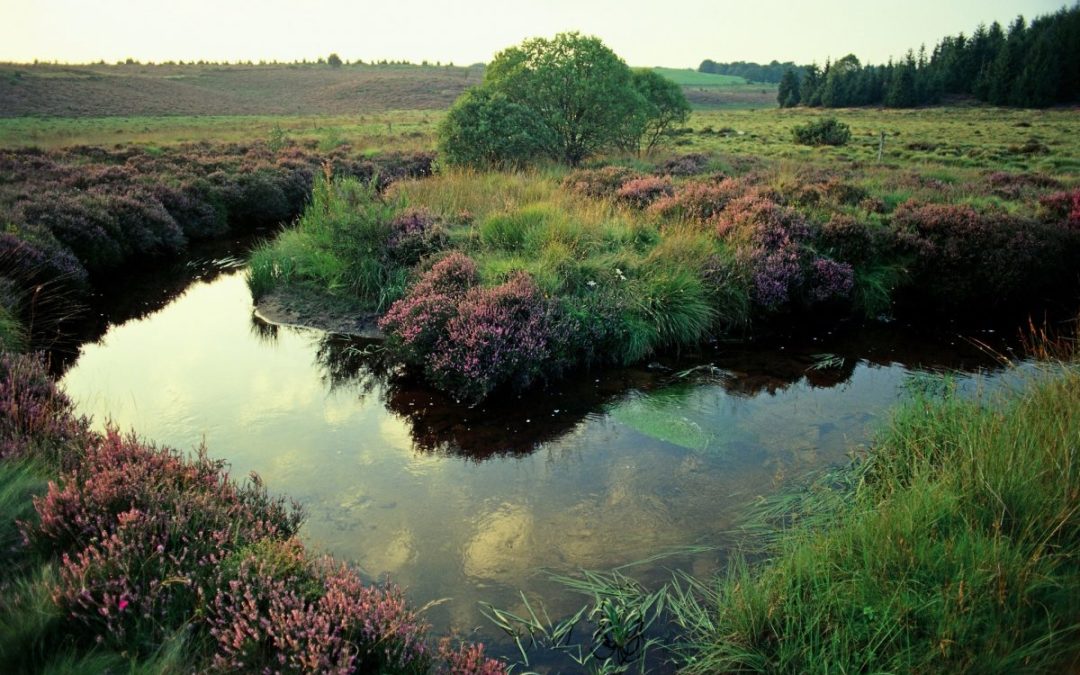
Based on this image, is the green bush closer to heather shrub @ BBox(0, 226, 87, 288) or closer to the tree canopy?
the tree canopy

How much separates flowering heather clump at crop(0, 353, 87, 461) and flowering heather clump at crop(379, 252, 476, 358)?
12.2 ft

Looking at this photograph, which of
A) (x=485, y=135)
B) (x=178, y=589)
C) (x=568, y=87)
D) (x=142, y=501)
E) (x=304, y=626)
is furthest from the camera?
(x=568, y=87)

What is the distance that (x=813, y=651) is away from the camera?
11.7 ft

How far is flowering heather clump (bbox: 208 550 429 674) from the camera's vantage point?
2.97 m

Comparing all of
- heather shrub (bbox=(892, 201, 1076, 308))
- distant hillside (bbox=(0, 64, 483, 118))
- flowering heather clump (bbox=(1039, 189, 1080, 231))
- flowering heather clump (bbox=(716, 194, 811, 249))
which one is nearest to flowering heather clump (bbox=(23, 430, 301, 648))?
flowering heather clump (bbox=(716, 194, 811, 249))

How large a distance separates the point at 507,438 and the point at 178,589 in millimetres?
3960

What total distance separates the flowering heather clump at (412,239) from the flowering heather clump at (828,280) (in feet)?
20.9

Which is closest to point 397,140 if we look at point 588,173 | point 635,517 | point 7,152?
point 7,152

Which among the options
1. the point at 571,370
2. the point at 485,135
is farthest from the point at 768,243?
the point at 485,135

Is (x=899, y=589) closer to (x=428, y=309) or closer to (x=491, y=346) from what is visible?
(x=491, y=346)

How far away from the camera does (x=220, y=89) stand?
298 ft

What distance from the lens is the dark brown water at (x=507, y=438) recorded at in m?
5.01

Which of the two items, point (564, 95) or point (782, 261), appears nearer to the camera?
point (782, 261)

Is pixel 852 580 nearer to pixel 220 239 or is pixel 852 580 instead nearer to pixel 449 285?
pixel 449 285
